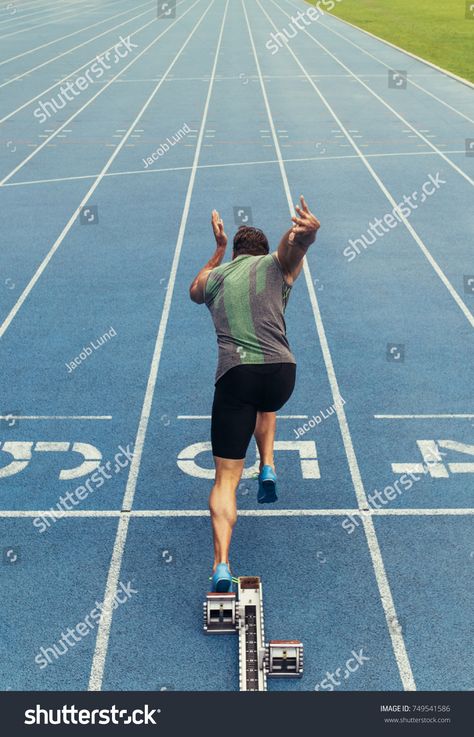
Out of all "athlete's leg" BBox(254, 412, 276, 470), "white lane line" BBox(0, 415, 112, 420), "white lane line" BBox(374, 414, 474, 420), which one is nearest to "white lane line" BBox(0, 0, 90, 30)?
"white lane line" BBox(0, 415, 112, 420)

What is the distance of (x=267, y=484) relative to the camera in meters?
5.93

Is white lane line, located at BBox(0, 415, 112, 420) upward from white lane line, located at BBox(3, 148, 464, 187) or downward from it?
upward

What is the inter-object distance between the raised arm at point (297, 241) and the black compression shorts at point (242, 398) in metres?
0.58

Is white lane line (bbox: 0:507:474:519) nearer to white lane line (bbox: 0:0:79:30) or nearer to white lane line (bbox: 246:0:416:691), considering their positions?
white lane line (bbox: 246:0:416:691)

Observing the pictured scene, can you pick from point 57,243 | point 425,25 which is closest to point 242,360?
point 57,243

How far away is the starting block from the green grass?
24698mm

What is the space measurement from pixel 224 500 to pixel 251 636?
800mm

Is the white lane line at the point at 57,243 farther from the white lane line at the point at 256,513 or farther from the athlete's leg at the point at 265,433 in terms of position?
the athlete's leg at the point at 265,433

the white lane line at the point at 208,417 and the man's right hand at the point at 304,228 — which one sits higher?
the man's right hand at the point at 304,228

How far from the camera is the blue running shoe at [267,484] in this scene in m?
5.93

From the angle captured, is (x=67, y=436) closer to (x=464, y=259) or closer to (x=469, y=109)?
(x=464, y=259)

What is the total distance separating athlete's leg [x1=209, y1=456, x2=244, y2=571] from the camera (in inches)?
217

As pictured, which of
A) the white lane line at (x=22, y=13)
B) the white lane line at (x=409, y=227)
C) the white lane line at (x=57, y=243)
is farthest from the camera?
the white lane line at (x=22, y=13)

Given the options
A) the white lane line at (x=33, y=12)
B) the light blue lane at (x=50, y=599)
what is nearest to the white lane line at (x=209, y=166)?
the light blue lane at (x=50, y=599)
